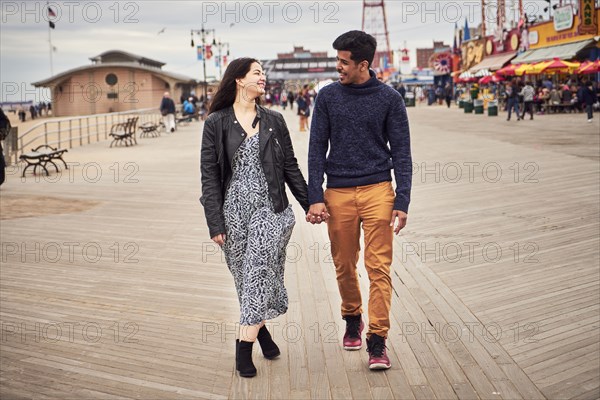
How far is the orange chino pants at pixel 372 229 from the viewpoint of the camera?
4250 mm

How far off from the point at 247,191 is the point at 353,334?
4.05 feet

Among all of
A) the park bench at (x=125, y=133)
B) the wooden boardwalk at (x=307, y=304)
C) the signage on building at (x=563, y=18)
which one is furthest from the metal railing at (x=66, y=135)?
the signage on building at (x=563, y=18)

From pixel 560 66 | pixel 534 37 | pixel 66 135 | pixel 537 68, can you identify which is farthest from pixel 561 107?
pixel 66 135

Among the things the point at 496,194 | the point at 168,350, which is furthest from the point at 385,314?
the point at 496,194

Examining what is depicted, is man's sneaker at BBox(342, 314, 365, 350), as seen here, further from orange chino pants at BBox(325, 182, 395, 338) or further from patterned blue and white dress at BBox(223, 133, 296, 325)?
patterned blue and white dress at BBox(223, 133, 296, 325)

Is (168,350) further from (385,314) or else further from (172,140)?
(172,140)

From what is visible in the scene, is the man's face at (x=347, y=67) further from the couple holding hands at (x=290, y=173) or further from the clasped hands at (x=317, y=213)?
the clasped hands at (x=317, y=213)

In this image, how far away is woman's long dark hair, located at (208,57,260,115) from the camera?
422 cm

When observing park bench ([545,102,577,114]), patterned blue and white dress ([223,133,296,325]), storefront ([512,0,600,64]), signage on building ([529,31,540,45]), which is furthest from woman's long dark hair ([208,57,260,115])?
signage on building ([529,31,540,45])

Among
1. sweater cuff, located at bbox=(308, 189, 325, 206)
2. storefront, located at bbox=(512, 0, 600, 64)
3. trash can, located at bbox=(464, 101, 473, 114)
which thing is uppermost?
storefront, located at bbox=(512, 0, 600, 64)

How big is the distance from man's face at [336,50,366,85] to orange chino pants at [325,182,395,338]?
635mm

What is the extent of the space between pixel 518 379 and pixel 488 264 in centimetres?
285

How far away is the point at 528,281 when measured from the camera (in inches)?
247

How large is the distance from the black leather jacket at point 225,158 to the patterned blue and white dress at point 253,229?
4cm
